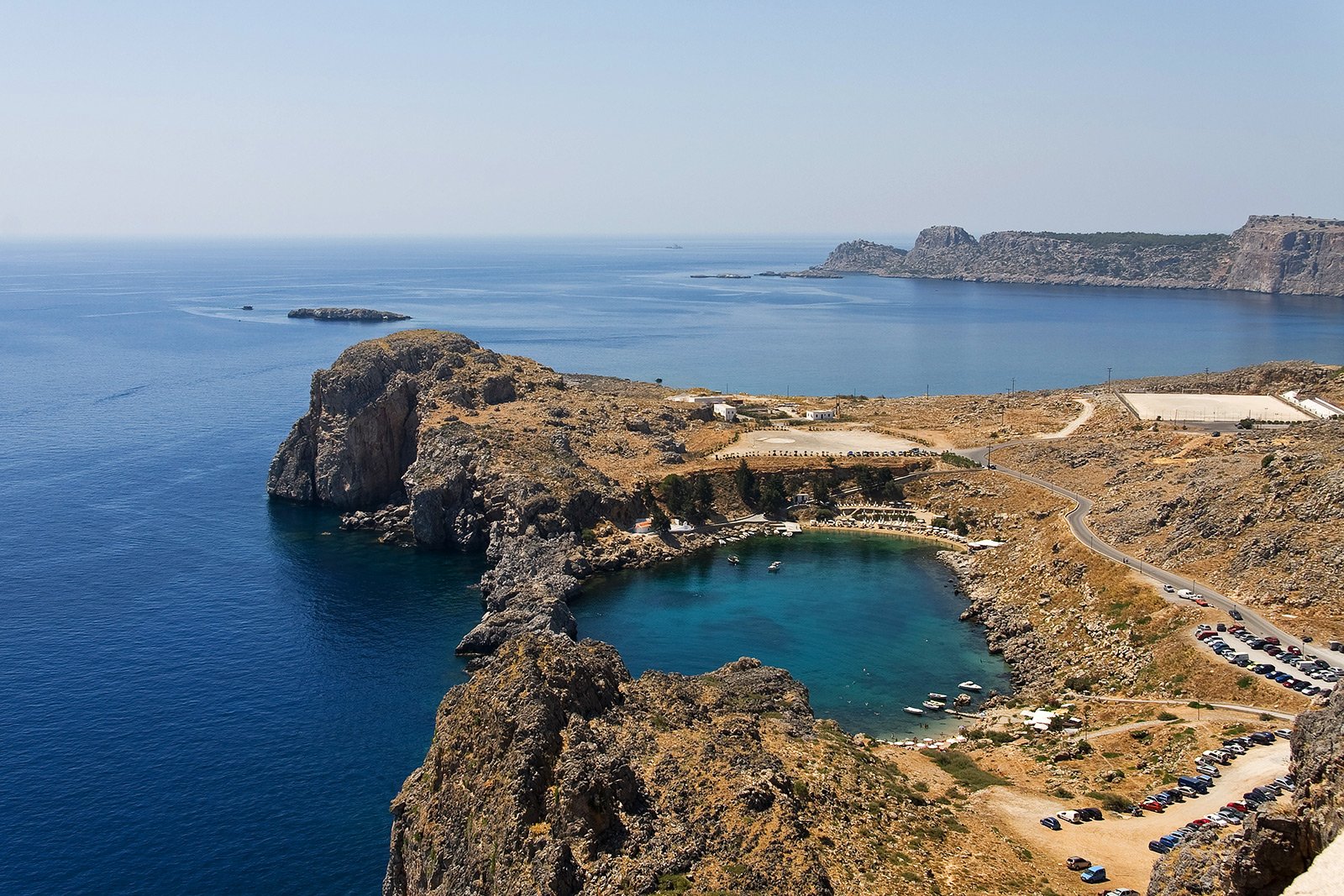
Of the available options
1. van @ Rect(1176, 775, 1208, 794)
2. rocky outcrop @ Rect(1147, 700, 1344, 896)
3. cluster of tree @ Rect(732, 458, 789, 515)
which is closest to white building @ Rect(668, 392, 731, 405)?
cluster of tree @ Rect(732, 458, 789, 515)

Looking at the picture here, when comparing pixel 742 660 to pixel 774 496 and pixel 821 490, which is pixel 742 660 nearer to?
pixel 774 496

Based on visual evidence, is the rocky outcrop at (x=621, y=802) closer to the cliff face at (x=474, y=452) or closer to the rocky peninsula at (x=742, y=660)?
the rocky peninsula at (x=742, y=660)

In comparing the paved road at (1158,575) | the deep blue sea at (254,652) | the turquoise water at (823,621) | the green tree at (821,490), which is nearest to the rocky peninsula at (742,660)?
the green tree at (821,490)

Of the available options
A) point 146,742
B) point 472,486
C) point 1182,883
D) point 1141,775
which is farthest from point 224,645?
point 1182,883

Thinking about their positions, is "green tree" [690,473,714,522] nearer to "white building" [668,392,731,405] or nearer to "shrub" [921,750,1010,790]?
"white building" [668,392,731,405]

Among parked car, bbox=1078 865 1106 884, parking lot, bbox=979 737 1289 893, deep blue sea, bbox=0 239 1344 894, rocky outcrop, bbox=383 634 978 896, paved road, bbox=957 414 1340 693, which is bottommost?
deep blue sea, bbox=0 239 1344 894

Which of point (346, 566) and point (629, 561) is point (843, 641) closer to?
point (629, 561)

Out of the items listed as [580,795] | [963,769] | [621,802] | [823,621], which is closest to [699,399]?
[823,621]

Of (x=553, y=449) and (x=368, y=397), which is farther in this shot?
(x=368, y=397)
